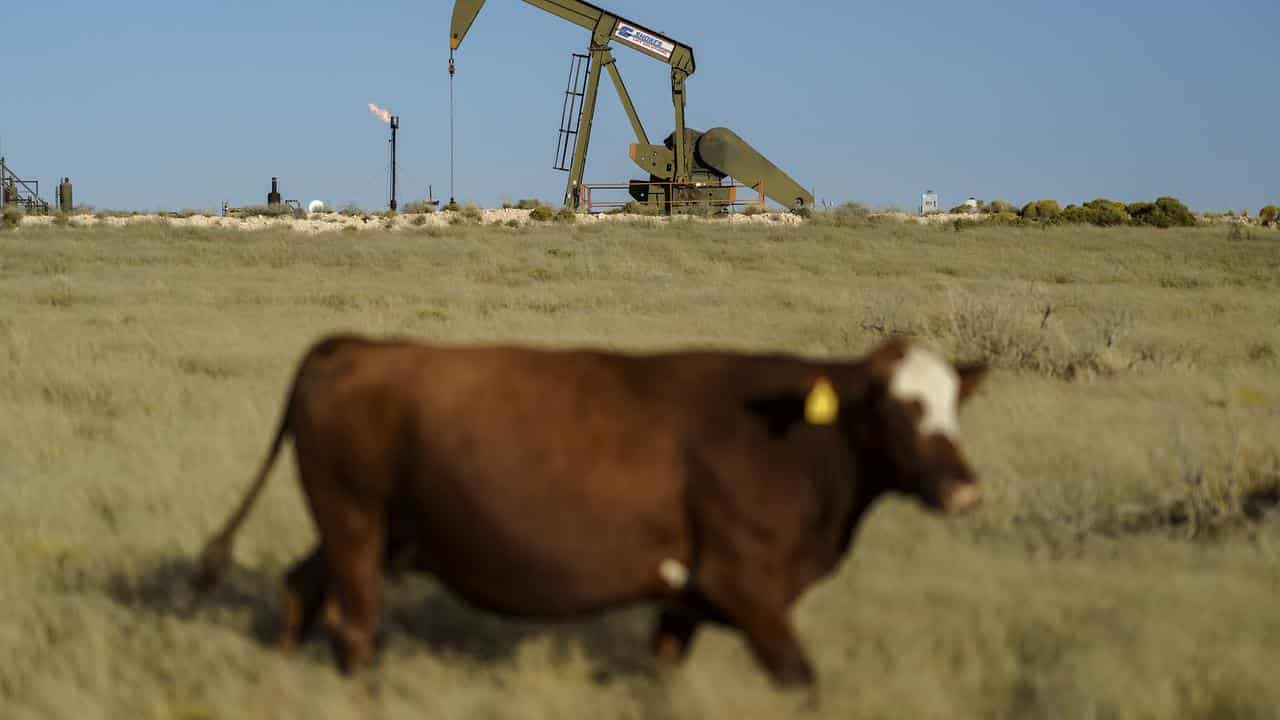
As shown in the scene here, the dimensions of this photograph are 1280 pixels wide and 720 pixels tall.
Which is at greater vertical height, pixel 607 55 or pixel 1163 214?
pixel 607 55

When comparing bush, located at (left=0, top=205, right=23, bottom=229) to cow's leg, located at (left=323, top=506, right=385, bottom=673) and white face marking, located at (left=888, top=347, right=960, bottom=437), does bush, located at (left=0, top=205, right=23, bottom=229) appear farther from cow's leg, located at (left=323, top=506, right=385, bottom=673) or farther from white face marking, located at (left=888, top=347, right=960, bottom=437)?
white face marking, located at (left=888, top=347, right=960, bottom=437)

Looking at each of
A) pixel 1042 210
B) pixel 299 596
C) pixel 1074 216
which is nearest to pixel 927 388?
pixel 299 596

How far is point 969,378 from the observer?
318 cm

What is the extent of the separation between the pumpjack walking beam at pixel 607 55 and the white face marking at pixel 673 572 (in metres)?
28.9

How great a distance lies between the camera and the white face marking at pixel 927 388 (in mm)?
2973

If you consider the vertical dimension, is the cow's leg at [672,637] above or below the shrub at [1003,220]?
below

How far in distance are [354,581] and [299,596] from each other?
532 millimetres

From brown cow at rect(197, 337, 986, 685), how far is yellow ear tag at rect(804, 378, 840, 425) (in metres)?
0.01

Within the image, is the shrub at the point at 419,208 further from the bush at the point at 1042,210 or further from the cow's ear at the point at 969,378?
the cow's ear at the point at 969,378

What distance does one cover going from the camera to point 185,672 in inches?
149

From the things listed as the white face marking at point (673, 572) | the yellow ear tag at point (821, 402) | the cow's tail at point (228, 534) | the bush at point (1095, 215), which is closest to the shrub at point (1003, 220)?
the bush at point (1095, 215)

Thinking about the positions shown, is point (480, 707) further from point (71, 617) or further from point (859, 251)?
point (859, 251)

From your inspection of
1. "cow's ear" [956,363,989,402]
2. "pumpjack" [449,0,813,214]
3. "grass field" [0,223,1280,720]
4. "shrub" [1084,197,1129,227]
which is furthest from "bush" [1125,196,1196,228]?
"cow's ear" [956,363,989,402]

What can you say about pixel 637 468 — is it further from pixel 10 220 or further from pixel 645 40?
pixel 10 220
